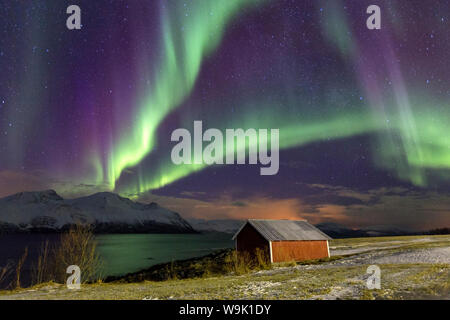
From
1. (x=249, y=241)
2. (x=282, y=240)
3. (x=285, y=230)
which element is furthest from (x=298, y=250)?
(x=249, y=241)

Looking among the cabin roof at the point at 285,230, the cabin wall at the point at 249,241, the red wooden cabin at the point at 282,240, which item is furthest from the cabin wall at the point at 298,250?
the cabin wall at the point at 249,241

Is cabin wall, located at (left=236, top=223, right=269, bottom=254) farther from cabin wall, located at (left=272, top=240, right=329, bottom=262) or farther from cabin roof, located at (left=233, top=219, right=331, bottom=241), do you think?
cabin wall, located at (left=272, top=240, right=329, bottom=262)

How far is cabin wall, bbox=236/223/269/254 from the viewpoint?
37991 millimetres

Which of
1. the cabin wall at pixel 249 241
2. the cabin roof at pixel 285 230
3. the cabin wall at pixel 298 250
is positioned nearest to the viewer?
the cabin wall at pixel 298 250

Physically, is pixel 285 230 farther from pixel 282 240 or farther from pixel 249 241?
pixel 249 241

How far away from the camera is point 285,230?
4066 centimetres

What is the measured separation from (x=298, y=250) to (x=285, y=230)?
8.52ft

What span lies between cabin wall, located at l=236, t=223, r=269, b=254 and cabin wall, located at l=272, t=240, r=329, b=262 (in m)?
1.23

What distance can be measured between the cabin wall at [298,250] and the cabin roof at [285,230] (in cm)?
52

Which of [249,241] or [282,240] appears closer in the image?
[282,240]

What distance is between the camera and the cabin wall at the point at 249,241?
3799 centimetres

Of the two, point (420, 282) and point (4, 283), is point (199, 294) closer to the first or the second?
point (420, 282)

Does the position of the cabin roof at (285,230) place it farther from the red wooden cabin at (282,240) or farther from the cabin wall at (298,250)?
the cabin wall at (298,250)
